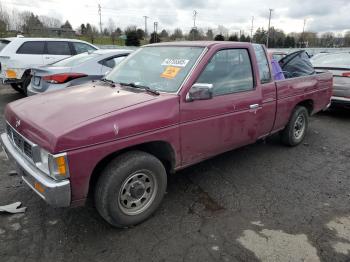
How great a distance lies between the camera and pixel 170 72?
349 centimetres

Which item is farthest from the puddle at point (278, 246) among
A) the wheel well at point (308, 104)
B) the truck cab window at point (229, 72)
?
the wheel well at point (308, 104)

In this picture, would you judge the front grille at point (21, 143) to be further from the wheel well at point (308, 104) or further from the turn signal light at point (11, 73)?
the turn signal light at point (11, 73)

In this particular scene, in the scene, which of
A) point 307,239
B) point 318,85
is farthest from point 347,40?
point 307,239

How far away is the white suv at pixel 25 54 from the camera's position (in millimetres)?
8680

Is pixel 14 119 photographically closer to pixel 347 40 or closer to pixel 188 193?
pixel 188 193

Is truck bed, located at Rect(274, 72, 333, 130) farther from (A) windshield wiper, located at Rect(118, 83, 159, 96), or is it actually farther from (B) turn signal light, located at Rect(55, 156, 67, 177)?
(B) turn signal light, located at Rect(55, 156, 67, 177)

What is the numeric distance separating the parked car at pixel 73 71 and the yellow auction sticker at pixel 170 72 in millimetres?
2736

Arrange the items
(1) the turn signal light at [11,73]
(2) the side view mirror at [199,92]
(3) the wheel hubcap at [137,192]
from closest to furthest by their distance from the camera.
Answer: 1. (3) the wheel hubcap at [137,192]
2. (2) the side view mirror at [199,92]
3. (1) the turn signal light at [11,73]

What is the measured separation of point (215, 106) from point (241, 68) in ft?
2.82

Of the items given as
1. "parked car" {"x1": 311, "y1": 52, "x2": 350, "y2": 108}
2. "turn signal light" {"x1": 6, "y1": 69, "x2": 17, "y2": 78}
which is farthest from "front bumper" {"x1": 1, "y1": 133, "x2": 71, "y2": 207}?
"parked car" {"x1": 311, "y1": 52, "x2": 350, "y2": 108}

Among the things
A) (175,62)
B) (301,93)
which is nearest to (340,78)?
(301,93)

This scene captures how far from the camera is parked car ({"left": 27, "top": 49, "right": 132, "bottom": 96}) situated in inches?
240

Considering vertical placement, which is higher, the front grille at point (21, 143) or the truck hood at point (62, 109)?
the truck hood at point (62, 109)

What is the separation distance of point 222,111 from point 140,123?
1181mm
